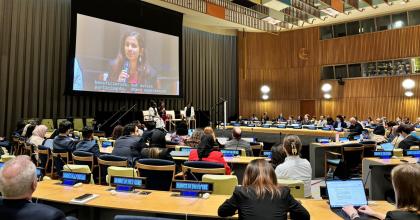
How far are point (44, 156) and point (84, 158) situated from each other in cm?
132

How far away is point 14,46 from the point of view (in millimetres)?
11797

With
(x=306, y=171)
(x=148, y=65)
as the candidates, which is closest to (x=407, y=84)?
(x=148, y=65)

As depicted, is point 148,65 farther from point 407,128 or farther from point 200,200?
point 200,200

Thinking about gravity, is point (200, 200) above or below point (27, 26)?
below

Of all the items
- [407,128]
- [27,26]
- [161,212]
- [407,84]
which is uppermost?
[27,26]

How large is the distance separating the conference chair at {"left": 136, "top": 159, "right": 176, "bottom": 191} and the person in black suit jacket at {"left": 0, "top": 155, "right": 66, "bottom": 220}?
82.8 inches

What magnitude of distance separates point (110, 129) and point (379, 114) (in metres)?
13.8

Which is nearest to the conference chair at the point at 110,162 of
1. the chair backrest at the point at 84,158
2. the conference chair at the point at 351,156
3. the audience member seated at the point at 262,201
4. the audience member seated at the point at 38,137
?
the chair backrest at the point at 84,158

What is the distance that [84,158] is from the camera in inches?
198

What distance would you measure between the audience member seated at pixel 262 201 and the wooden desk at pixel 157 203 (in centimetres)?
22

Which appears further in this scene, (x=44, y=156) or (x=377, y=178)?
(x=44, y=156)

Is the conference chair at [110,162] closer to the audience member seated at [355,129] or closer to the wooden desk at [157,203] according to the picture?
the wooden desk at [157,203]

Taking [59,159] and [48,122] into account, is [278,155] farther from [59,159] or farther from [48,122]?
[48,122]

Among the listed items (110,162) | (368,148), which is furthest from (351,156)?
(110,162)
